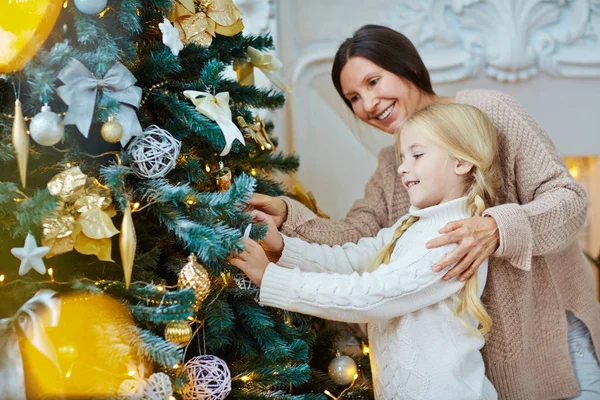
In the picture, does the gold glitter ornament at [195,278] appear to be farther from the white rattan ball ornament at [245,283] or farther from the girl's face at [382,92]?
the girl's face at [382,92]

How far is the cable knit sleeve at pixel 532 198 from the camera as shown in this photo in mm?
1235

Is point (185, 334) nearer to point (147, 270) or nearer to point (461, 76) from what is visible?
point (147, 270)

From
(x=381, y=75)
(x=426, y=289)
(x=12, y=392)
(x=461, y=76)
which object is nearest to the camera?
(x=12, y=392)

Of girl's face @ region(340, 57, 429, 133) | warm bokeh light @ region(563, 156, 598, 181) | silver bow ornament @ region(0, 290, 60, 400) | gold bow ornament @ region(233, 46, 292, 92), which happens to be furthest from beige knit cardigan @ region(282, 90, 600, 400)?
warm bokeh light @ region(563, 156, 598, 181)

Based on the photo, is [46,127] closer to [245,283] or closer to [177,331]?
[177,331]

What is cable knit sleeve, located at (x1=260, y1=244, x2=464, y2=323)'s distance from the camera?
1.12 m

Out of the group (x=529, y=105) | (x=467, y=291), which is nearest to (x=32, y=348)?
(x=467, y=291)

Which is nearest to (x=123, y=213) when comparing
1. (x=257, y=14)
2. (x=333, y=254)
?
(x=333, y=254)

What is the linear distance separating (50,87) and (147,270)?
0.33 meters

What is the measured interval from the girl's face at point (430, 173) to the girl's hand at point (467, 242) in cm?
9

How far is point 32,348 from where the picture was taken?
0.87 meters

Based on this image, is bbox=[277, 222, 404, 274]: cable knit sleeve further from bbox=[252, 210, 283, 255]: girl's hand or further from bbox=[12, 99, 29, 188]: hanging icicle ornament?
bbox=[12, 99, 29, 188]: hanging icicle ornament

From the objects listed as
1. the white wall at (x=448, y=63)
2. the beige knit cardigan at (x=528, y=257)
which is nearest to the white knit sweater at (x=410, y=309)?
the beige knit cardigan at (x=528, y=257)

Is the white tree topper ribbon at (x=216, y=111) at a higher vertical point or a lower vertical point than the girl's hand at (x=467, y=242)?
higher
